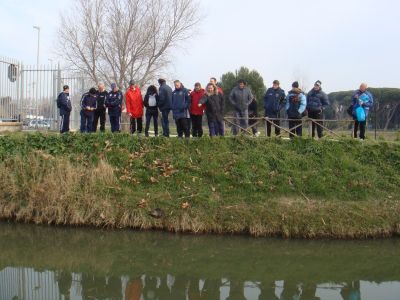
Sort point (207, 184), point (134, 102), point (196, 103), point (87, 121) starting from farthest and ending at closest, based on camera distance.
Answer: point (87, 121) < point (134, 102) < point (196, 103) < point (207, 184)

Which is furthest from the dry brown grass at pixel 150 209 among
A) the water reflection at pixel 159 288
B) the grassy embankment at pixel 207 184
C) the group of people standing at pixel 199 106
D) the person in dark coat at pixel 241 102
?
the person in dark coat at pixel 241 102

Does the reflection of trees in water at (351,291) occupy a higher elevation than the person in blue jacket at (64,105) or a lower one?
lower

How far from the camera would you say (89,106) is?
1392cm

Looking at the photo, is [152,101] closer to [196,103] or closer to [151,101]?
[151,101]

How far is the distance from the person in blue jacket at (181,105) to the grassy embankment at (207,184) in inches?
29.6

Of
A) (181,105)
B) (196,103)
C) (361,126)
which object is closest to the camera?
(181,105)

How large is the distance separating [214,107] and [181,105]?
0.93m

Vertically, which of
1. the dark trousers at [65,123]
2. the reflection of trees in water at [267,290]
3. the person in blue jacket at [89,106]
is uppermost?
the person in blue jacket at [89,106]

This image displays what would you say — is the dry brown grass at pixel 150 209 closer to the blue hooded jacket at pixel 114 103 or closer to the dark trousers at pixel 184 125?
the dark trousers at pixel 184 125

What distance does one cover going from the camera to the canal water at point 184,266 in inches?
271

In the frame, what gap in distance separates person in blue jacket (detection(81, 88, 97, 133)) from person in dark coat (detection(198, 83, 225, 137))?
3310 mm

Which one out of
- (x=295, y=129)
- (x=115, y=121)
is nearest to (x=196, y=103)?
(x=115, y=121)

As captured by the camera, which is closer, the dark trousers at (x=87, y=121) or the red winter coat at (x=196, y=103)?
the red winter coat at (x=196, y=103)

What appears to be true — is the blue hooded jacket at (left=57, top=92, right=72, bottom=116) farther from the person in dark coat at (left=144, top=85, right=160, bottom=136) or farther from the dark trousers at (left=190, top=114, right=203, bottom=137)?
the dark trousers at (left=190, top=114, right=203, bottom=137)
